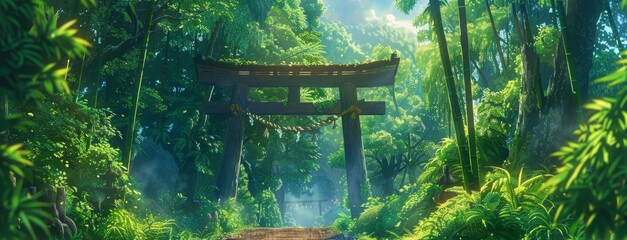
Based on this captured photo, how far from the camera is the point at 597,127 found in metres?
4.06

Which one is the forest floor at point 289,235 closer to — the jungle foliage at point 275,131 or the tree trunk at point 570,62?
the jungle foliage at point 275,131

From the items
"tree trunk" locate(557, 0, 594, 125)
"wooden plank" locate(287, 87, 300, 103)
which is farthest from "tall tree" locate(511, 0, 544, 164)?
"wooden plank" locate(287, 87, 300, 103)

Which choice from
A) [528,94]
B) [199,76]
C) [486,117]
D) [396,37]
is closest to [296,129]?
[199,76]

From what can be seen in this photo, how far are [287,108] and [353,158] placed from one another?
8.01ft

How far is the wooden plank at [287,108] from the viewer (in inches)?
635

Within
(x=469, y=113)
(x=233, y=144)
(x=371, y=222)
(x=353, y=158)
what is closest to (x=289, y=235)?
(x=371, y=222)

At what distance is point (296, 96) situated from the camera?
1673cm

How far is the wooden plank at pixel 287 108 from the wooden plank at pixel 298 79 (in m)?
0.66

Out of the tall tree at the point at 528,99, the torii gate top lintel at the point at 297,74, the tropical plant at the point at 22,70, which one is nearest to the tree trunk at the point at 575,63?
the tall tree at the point at 528,99

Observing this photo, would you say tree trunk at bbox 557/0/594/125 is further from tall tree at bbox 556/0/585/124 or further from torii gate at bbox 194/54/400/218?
torii gate at bbox 194/54/400/218

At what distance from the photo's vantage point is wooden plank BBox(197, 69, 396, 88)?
52.7 ft

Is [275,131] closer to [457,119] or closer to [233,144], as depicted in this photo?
[233,144]

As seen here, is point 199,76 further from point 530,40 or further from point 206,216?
point 530,40

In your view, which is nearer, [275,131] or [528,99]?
[528,99]
